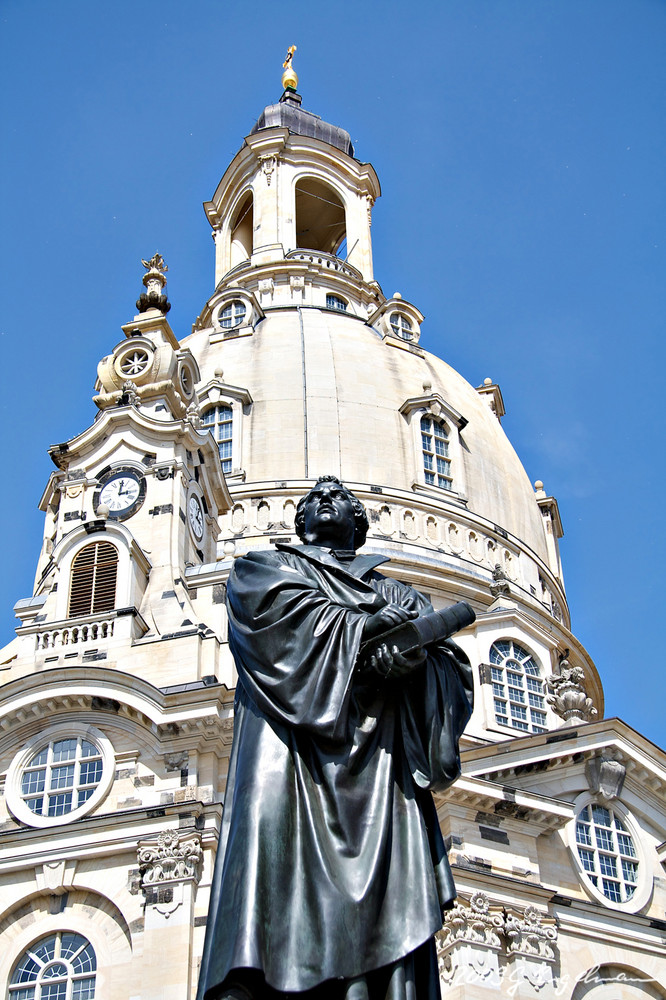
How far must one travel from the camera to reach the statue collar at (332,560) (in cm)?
686

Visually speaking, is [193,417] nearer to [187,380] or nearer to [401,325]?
[187,380]

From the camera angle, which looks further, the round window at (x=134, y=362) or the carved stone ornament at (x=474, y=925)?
the round window at (x=134, y=362)

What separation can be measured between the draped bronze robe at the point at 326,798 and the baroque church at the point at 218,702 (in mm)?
17712

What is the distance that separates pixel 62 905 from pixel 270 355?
26.8 meters

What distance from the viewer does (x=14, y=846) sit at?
2495cm

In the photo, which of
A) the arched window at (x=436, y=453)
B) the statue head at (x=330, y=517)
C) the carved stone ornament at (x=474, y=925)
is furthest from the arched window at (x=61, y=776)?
the arched window at (x=436, y=453)

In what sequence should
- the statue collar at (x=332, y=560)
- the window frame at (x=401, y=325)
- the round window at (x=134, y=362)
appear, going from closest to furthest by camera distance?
1. the statue collar at (x=332, y=560)
2. the round window at (x=134, y=362)
3. the window frame at (x=401, y=325)

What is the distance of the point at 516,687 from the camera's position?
3797 centimetres

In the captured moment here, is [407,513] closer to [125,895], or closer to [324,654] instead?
[125,895]

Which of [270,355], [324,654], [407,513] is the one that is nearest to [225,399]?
Result: [270,355]

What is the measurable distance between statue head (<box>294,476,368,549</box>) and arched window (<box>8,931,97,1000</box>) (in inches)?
725

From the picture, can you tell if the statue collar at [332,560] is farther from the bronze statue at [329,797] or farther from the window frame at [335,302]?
the window frame at [335,302]

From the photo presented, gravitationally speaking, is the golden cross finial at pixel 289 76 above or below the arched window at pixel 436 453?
above

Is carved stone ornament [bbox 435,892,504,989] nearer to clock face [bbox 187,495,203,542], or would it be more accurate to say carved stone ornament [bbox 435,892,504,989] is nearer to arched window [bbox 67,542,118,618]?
arched window [bbox 67,542,118,618]
